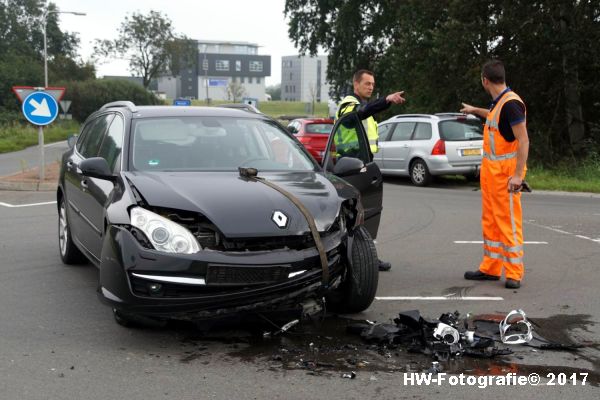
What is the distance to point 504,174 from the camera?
673cm

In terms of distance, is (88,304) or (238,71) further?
(238,71)

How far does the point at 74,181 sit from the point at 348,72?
35272 mm

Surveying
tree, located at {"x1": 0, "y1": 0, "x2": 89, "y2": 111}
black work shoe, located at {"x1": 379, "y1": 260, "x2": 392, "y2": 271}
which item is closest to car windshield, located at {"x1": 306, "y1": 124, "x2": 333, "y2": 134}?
black work shoe, located at {"x1": 379, "y1": 260, "x2": 392, "y2": 271}

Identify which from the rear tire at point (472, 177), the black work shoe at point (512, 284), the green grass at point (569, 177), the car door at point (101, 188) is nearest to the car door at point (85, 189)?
the car door at point (101, 188)

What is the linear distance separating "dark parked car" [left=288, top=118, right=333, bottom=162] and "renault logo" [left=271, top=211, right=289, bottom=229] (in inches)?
601

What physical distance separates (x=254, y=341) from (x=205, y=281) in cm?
67

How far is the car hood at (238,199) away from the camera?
478cm

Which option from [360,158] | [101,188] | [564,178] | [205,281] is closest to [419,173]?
[564,178]

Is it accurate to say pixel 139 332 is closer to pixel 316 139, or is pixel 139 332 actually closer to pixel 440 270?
pixel 440 270

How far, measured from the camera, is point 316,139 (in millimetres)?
20609

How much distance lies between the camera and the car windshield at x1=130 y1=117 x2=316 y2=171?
5898mm

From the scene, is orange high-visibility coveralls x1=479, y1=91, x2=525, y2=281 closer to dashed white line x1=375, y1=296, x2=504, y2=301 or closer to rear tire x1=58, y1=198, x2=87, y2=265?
dashed white line x1=375, y1=296, x2=504, y2=301

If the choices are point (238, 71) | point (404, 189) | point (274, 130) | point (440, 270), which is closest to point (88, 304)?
point (274, 130)

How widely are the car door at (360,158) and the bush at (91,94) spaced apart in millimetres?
56265
